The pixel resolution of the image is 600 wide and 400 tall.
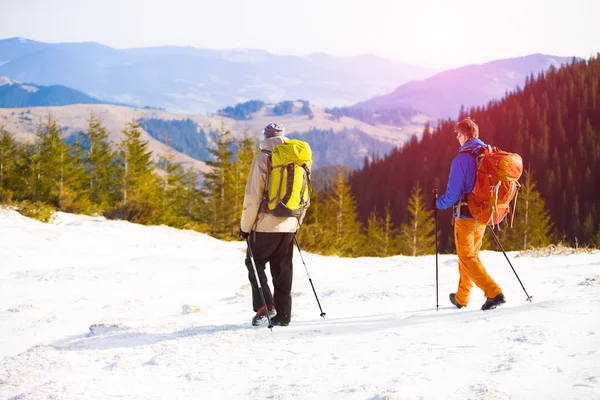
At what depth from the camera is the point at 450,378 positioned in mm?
3656

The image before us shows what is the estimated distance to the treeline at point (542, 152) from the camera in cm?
11056

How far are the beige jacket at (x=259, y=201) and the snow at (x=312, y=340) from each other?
3.73 ft

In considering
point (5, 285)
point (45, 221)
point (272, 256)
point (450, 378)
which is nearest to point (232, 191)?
point (45, 221)

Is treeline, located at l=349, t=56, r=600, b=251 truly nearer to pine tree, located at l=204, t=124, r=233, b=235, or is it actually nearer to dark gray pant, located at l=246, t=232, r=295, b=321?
pine tree, located at l=204, t=124, r=233, b=235

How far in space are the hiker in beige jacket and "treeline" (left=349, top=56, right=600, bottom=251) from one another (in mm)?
90363

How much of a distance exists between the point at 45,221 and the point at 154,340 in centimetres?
1345

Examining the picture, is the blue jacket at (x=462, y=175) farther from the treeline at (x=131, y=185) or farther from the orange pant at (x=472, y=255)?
the treeline at (x=131, y=185)

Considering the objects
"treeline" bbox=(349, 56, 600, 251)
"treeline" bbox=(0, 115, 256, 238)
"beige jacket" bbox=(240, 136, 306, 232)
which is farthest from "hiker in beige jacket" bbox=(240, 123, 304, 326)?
"treeline" bbox=(349, 56, 600, 251)

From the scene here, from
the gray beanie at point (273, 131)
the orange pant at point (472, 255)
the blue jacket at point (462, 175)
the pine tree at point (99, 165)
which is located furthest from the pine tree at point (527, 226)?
the gray beanie at point (273, 131)

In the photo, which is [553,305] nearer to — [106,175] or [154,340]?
[154,340]

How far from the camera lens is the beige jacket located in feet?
18.0

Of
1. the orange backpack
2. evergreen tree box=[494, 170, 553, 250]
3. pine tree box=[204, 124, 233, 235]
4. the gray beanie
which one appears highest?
the gray beanie

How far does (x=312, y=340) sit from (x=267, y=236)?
127 centimetres

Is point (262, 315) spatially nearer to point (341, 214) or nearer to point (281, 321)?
point (281, 321)
